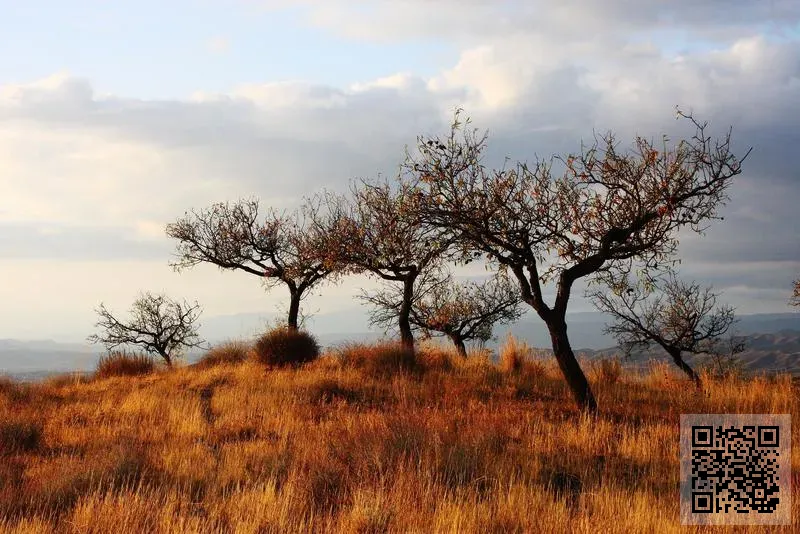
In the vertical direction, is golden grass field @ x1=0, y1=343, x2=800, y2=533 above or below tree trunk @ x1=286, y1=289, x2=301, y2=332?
below

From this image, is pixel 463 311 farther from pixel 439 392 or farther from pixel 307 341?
pixel 439 392

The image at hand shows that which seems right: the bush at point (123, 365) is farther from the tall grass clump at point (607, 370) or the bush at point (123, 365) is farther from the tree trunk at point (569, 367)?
the tree trunk at point (569, 367)

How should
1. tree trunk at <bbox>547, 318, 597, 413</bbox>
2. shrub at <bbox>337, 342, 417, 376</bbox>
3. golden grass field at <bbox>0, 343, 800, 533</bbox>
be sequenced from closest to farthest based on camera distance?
golden grass field at <bbox>0, 343, 800, 533</bbox>, tree trunk at <bbox>547, 318, 597, 413</bbox>, shrub at <bbox>337, 342, 417, 376</bbox>

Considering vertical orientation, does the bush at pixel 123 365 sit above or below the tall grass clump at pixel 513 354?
below

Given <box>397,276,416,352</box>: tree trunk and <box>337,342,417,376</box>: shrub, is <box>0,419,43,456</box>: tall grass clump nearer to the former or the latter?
<box>337,342,417,376</box>: shrub

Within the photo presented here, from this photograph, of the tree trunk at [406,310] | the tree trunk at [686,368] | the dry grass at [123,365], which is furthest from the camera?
the dry grass at [123,365]

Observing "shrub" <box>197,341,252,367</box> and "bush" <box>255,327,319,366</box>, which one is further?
"shrub" <box>197,341,252,367</box>

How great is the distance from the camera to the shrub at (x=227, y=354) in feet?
92.7

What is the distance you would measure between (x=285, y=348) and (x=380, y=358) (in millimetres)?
4695

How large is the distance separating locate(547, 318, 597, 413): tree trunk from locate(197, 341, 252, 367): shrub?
14.6 meters

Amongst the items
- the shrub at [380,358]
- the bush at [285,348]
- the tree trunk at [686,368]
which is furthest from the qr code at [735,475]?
the bush at [285,348]

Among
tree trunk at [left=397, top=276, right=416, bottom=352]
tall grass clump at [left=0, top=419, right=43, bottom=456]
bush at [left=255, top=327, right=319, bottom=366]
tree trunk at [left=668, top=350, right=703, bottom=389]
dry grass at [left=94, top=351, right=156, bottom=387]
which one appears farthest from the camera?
dry grass at [left=94, top=351, right=156, bottom=387]

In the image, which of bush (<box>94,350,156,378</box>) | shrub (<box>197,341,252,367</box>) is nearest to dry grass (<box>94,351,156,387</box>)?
bush (<box>94,350,156,378</box>)

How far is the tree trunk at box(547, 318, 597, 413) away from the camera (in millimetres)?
16922
